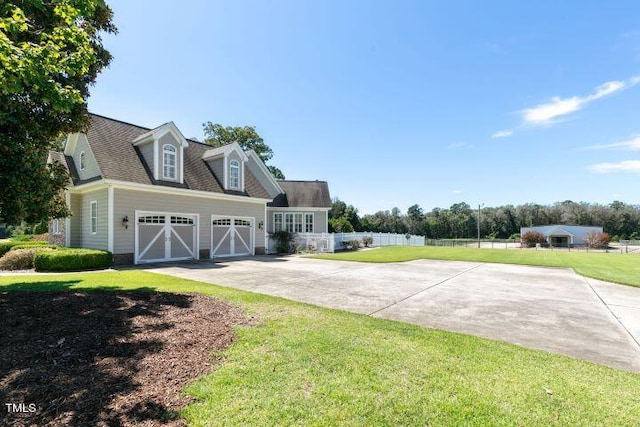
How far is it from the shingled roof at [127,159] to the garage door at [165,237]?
1703mm

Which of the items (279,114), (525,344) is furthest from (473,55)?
(525,344)

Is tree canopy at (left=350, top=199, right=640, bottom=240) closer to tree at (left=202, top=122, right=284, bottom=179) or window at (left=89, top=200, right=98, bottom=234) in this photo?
tree at (left=202, top=122, right=284, bottom=179)

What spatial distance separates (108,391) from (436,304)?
640 cm

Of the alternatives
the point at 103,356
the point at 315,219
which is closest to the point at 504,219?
the point at 315,219

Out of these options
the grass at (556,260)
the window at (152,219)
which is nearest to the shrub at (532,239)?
the grass at (556,260)

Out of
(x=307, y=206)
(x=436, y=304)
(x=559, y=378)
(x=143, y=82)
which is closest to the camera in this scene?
(x=559, y=378)

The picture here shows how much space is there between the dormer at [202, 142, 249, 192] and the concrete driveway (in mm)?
7523

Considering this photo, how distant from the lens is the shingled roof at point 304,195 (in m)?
26.4

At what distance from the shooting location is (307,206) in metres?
26.3

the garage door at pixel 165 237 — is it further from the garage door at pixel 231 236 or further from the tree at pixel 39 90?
the tree at pixel 39 90

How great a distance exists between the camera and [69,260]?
12.0 m

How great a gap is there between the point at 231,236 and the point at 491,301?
14.6 meters

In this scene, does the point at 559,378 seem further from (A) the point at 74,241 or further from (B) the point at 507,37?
(A) the point at 74,241

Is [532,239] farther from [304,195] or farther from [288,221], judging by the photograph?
[288,221]
